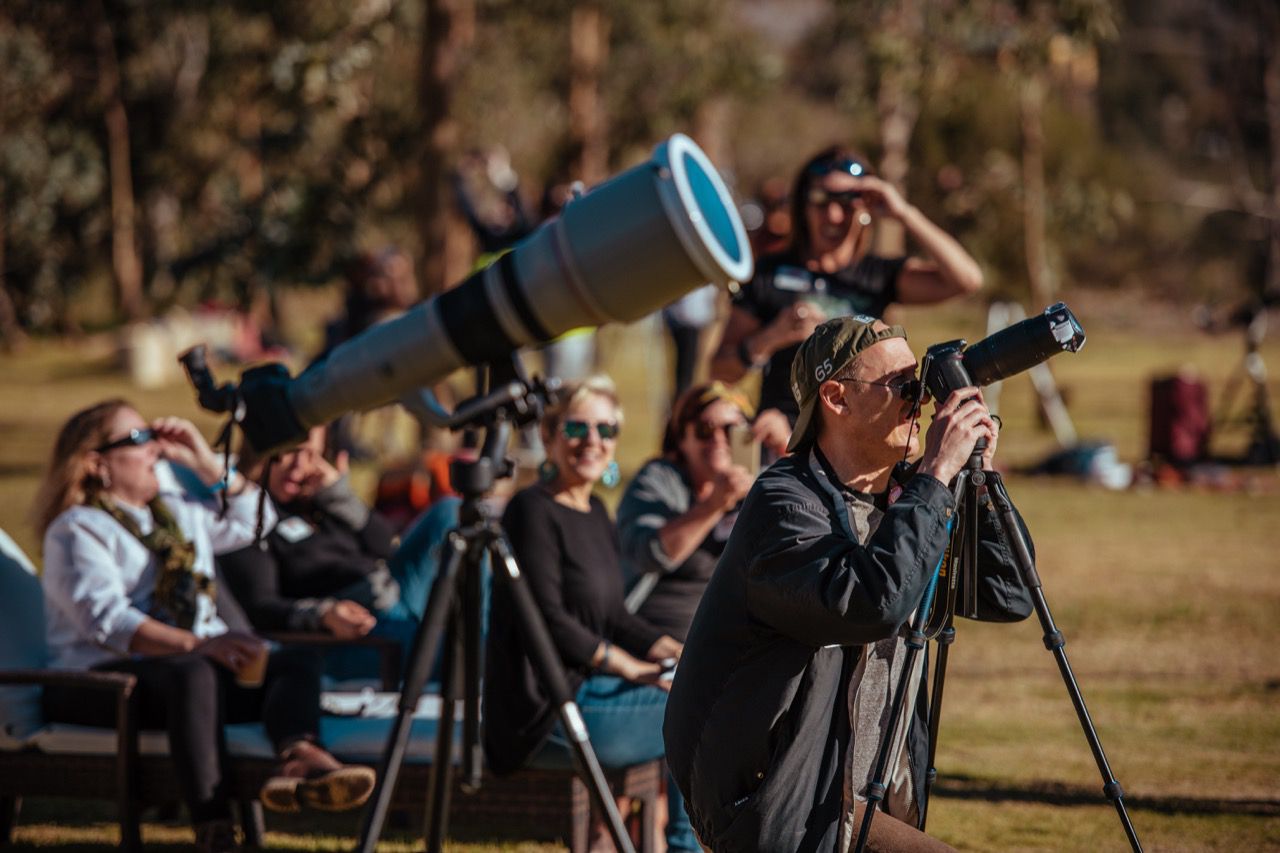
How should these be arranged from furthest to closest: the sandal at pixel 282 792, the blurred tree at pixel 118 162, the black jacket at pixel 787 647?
the blurred tree at pixel 118 162 → the sandal at pixel 282 792 → the black jacket at pixel 787 647

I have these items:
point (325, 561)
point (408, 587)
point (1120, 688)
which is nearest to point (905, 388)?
point (408, 587)

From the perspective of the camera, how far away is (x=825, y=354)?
349 centimetres

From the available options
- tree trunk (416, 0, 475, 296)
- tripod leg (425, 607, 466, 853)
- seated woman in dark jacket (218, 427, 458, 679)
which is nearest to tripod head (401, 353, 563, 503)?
tripod leg (425, 607, 466, 853)

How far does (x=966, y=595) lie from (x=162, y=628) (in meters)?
2.78

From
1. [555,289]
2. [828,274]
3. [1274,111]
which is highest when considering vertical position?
[1274,111]

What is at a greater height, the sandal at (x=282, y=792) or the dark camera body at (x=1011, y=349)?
the dark camera body at (x=1011, y=349)

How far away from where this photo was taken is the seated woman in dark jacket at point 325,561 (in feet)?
19.3

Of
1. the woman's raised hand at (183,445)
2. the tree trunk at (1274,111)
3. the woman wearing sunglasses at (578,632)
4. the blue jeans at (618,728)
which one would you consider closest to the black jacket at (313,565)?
the woman's raised hand at (183,445)

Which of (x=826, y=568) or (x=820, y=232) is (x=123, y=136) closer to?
(x=820, y=232)

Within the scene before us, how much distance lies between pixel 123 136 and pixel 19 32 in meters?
3.11

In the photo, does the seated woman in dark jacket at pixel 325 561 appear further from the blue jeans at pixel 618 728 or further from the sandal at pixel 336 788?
the blue jeans at pixel 618 728

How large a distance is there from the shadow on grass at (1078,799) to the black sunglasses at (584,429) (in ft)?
6.52

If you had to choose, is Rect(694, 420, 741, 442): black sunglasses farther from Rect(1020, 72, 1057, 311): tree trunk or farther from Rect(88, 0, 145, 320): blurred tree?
Rect(88, 0, 145, 320): blurred tree

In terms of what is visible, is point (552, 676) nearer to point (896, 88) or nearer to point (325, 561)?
point (325, 561)
